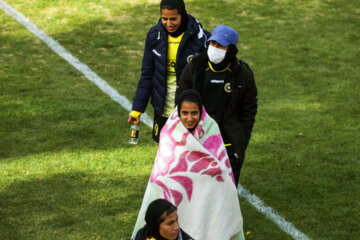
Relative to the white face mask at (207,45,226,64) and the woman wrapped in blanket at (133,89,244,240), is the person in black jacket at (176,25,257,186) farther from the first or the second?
the woman wrapped in blanket at (133,89,244,240)

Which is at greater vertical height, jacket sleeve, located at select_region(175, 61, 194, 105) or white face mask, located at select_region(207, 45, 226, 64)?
white face mask, located at select_region(207, 45, 226, 64)

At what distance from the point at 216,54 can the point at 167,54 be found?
2.97ft

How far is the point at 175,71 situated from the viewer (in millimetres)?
7066

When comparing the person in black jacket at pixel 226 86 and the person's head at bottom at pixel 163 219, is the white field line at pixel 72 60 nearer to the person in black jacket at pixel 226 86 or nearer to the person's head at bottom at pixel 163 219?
the person in black jacket at pixel 226 86

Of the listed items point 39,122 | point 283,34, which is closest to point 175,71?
point 39,122

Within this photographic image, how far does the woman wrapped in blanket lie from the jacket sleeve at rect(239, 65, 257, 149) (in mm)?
689

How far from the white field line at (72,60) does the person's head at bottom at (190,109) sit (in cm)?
492

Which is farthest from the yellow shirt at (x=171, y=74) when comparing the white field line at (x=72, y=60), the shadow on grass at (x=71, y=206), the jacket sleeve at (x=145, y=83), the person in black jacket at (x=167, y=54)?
the white field line at (x=72, y=60)

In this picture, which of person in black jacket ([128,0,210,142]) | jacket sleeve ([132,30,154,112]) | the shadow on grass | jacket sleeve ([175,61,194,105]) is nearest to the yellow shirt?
person in black jacket ([128,0,210,142])

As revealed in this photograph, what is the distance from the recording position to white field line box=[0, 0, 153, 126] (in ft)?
37.7

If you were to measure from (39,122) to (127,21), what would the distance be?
5.52 metres

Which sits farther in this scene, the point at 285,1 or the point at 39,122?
the point at 285,1

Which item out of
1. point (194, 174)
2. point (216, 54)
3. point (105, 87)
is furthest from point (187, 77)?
point (105, 87)

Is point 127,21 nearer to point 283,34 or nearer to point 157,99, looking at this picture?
point 283,34
